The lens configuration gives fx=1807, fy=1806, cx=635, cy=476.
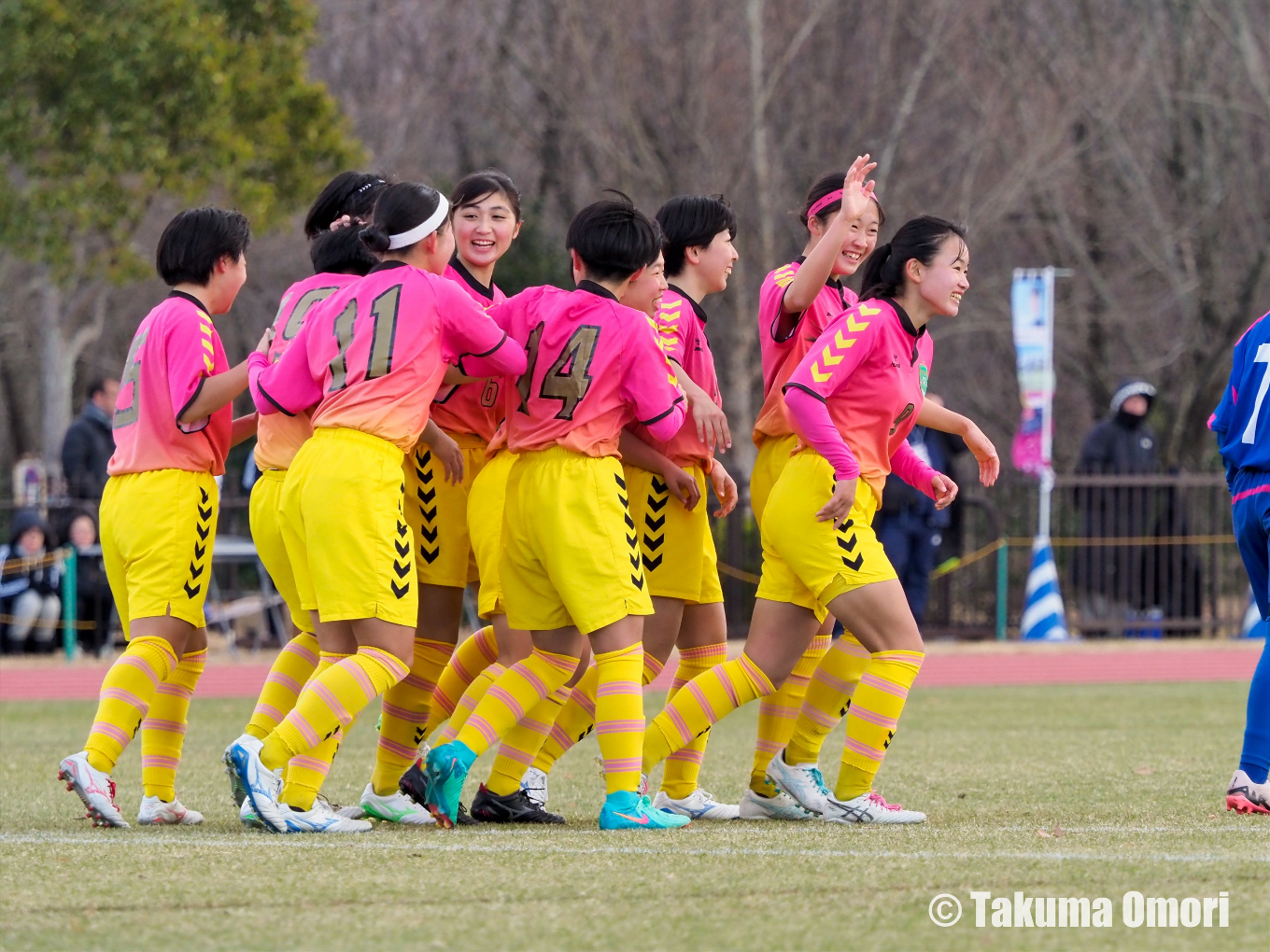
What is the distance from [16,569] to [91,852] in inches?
443

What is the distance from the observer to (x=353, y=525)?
214 inches

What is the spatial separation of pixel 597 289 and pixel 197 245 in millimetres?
1476

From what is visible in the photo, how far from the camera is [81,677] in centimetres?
1419

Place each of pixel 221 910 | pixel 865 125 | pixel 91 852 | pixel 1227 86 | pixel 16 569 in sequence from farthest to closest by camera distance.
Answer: pixel 1227 86, pixel 865 125, pixel 16 569, pixel 91 852, pixel 221 910

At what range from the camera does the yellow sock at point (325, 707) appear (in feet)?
17.7

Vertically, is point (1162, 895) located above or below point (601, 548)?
below

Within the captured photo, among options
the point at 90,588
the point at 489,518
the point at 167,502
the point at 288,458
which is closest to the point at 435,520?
the point at 489,518

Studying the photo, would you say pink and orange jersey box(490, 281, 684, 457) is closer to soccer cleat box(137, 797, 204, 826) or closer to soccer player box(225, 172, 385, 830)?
soccer player box(225, 172, 385, 830)

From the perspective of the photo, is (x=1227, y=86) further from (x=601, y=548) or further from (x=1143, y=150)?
(x=601, y=548)

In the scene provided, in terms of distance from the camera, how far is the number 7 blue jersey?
6172 mm

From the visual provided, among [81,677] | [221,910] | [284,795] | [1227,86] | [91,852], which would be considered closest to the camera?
[221,910]

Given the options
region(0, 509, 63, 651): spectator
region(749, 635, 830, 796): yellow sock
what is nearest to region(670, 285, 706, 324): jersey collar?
region(749, 635, 830, 796): yellow sock

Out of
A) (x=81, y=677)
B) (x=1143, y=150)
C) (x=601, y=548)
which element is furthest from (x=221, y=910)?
(x=1143, y=150)

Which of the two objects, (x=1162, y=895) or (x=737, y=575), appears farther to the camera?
(x=737, y=575)
